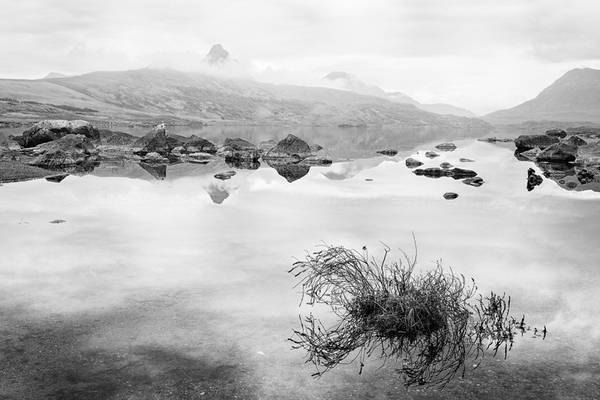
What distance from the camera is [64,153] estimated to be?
5591cm

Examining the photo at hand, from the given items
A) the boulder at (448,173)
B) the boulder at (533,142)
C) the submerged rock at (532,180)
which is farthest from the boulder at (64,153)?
the boulder at (533,142)

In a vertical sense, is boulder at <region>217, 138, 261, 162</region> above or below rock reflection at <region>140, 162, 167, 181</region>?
above

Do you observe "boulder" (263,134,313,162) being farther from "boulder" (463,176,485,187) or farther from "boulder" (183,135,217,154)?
"boulder" (463,176,485,187)

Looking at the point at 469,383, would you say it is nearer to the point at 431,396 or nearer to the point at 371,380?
the point at 431,396

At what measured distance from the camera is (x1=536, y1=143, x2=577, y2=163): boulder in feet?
A: 206

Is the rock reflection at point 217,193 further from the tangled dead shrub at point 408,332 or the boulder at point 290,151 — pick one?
the boulder at point 290,151

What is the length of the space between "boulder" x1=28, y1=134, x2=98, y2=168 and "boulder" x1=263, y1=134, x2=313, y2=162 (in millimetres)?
20982

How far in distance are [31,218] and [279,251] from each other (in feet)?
45.2

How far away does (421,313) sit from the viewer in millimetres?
12758

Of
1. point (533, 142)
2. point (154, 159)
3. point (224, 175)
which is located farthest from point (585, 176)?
point (154, 159)

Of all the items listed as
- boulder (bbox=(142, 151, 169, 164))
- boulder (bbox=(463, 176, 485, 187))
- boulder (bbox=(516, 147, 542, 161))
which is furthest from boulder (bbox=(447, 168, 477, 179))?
boulder (bbox=(142, 151, 169, 164))

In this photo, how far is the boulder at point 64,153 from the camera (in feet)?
177

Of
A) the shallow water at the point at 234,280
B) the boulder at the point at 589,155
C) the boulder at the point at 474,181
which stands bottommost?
the shallow water at the point at 234,280

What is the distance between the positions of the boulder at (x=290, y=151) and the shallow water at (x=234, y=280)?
28108 mm
